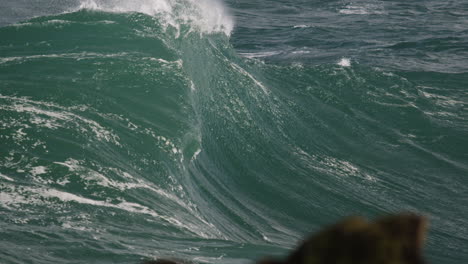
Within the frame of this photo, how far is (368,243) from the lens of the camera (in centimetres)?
189

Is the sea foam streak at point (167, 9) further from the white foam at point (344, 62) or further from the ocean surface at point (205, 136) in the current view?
the white foam at point (344, 62)

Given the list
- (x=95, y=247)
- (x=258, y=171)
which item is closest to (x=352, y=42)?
(x=258, y=171)

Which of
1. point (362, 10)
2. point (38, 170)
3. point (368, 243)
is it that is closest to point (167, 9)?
point (38, 170)

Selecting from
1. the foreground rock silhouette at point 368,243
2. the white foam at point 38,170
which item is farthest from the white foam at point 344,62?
the foreground rock silhouette at point 368,243

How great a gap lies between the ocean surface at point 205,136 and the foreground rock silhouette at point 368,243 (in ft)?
22.0

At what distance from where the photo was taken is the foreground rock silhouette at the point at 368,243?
189cm

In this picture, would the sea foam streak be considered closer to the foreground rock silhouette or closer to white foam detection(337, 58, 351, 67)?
white foam detection(337, 58, 351, 67)

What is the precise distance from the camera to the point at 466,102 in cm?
2025

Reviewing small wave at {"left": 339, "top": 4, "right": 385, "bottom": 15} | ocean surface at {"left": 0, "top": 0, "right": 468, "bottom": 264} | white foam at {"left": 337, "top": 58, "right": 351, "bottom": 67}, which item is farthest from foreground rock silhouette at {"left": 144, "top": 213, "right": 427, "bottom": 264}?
small wave at {"left": 339, "top": 4, "right": 385, "bottom": 15}

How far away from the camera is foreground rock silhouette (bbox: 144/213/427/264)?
189cm

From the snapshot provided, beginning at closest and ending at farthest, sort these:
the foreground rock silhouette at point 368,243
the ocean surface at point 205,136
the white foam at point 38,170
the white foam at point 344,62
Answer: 1. the foreground rock silhouette at point 368,243
2. the ocean surface at point 205,136
3. the white foam at point 38,170
4. the white foam at point 344,62

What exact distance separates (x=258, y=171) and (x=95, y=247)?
7043 millimetres

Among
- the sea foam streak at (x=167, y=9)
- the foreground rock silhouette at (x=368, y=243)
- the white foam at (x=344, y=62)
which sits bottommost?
the foreground rock silhouette at (x=368, y=243)

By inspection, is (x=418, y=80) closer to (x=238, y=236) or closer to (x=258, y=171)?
(x=258, y=171)
